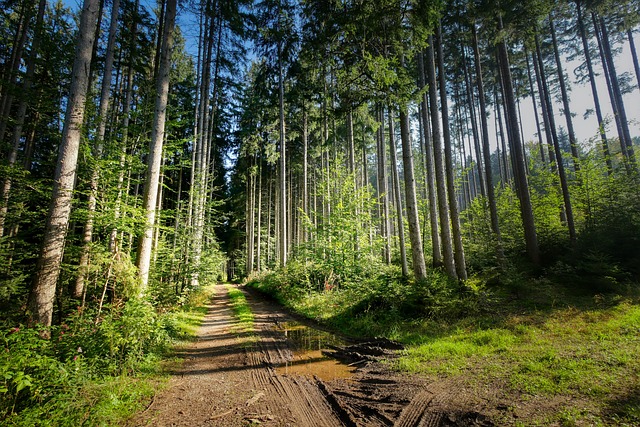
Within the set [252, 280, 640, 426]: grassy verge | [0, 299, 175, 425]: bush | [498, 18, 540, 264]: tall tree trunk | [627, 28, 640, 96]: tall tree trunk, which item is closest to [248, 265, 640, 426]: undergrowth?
[252, 280, 640, 426]: grassy verge

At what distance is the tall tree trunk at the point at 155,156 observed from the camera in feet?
21.1

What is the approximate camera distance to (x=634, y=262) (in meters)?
7.84

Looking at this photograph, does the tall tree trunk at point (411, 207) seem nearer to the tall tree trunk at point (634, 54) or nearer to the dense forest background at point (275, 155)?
the dense forest background at point (275, 155)

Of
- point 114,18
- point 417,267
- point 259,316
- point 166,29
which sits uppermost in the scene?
point 114,18

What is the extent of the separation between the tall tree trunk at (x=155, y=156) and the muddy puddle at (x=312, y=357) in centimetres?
395

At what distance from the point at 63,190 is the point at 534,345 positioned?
9143mm

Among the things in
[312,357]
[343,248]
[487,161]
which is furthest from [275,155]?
[312,357]

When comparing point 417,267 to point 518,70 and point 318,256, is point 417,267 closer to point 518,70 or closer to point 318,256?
point 318,256

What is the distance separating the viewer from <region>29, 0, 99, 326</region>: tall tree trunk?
13.7 ft

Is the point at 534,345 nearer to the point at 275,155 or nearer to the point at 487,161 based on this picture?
the point at 487,161

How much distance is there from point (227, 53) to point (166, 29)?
8459 millimetres

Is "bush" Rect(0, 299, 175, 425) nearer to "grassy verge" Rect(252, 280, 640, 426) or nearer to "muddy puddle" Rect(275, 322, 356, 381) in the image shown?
"muddy puddle" Rect(275, 322, 356, 381)

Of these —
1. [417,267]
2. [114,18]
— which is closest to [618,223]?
[417,267]

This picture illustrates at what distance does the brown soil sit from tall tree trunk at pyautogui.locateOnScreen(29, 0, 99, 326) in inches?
99.4
